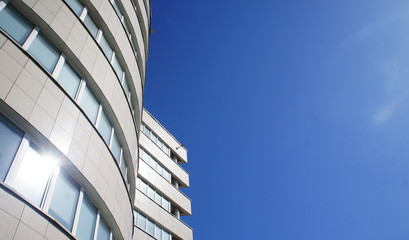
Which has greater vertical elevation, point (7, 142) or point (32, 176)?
point (7, 142)

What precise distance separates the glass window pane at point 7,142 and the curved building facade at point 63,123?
0.07 feet

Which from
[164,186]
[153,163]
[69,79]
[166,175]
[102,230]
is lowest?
[102,230]

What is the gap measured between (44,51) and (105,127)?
10.3 ft

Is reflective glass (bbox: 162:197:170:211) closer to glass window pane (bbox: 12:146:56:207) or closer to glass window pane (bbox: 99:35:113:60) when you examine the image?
glass window pane (bbox: 99:35:113:60)

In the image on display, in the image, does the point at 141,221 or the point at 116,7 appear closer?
the point at 116,7

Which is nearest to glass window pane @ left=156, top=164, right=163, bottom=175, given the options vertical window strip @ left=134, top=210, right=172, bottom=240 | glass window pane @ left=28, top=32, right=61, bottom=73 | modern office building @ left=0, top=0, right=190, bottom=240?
vertical window strip @ left=134, top=210, right=172, bottom=240

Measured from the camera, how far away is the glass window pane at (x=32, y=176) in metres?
6.36

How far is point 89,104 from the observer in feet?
32.9

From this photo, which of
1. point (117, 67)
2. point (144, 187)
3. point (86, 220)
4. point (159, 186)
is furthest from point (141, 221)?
point (86, 220)

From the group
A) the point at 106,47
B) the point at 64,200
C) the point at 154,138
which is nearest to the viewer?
the point at 64,200

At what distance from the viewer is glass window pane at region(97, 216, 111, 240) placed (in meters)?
8.88

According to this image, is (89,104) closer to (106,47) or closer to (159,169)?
(106,47)

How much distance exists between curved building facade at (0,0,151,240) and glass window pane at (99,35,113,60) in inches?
2.4

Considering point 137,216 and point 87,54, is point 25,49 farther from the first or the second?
point 137,216
